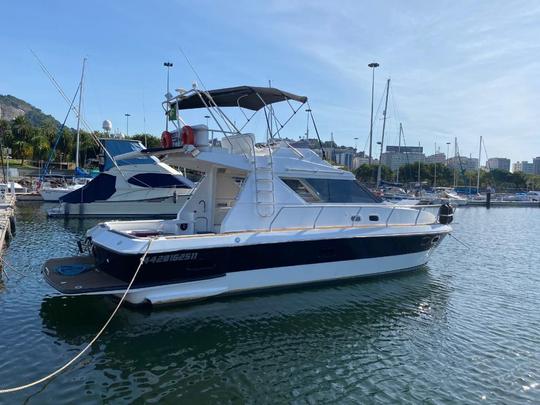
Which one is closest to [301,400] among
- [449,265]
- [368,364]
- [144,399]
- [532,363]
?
[368,364]

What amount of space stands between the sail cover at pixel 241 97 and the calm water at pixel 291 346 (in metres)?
4.80

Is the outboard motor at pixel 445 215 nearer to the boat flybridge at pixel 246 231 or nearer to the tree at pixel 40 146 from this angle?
the boat flybridge at pixel 246 231

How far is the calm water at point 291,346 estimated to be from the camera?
5855 millimetres

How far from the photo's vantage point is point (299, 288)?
1020cm

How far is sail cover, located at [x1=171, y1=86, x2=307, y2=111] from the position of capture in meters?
10.1

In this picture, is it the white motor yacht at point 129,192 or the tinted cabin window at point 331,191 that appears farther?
the white motor yacht at point 129,192

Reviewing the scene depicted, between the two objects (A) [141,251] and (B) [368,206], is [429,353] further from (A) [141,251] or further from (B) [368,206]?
(A) [141,251]

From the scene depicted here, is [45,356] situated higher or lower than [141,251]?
lower

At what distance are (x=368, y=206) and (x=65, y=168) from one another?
61.2 meters

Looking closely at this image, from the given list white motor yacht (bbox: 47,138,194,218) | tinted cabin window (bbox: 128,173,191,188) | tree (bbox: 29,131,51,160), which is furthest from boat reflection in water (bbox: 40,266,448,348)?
tree (bbox: 29,131,51,160)

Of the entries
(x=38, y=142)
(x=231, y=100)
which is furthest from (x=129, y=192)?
(x=38, y=142)

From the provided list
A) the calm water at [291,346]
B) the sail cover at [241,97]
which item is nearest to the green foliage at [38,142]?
the sail cover at [241,97]

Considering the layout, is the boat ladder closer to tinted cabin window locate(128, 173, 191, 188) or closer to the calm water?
the calm water

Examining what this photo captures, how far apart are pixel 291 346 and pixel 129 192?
21.7 m
